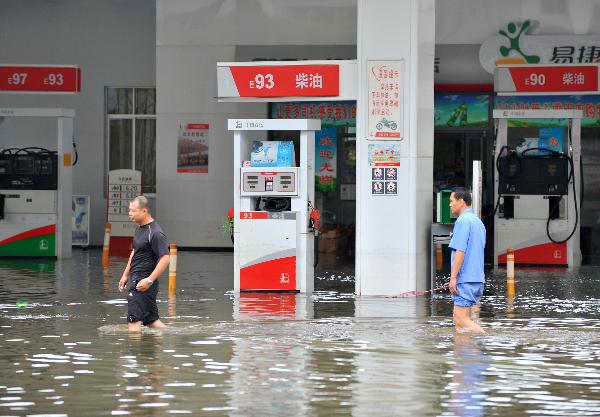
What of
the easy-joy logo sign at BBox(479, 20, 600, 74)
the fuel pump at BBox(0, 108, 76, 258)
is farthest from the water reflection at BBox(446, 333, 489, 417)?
the easy-joy logo sign at BBox(479, 20, 600, 74)

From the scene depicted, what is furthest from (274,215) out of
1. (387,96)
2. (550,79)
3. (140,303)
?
(550,79)

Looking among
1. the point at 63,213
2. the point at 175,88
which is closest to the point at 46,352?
the point at 63,213

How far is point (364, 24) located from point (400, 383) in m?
8.81

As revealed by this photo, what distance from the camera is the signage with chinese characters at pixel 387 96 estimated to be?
19.2 meters

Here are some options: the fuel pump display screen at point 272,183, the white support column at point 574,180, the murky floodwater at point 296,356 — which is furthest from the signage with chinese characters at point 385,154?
the white support column at point 574,180

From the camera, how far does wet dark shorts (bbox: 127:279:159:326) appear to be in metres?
14.0

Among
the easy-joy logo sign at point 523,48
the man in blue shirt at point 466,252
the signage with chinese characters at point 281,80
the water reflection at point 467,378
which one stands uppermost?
the easy-joy logo sign at point 523,48

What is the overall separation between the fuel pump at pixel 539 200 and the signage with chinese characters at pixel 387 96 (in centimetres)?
613

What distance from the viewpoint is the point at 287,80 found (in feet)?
63.6

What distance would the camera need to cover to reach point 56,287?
20.4 metres

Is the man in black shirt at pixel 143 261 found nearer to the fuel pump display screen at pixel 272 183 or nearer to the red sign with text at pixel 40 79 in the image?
the fuel pump display screen at pixel 272 183

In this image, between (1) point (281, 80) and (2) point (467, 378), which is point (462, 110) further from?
(2) point (467, 378)

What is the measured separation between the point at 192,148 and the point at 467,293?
16140 millimetres

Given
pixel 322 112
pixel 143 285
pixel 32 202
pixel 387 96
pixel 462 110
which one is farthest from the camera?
pixel 322 112
